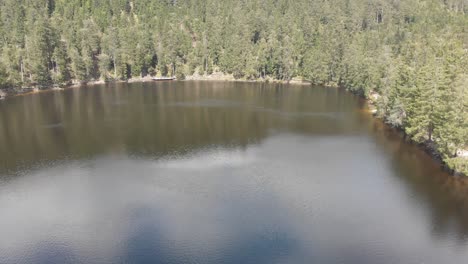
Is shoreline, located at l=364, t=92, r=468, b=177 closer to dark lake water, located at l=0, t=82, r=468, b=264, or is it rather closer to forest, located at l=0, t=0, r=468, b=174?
dark lake water, located at l=0, t=82, r=468, b=264

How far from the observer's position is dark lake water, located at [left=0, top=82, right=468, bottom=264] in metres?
45.7

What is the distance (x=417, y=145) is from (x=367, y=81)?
44036 millimetres

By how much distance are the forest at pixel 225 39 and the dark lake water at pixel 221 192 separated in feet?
94.0

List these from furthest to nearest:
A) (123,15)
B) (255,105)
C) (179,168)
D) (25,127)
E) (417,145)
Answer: (123,15) < (255,105) < (25,127) < (417,145) < (179,168)

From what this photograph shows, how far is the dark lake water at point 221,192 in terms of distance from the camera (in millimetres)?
45688

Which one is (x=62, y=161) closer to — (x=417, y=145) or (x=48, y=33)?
(x=417, y=145)

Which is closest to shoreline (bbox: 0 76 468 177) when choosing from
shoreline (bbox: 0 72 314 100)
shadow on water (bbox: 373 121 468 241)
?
shoreline (bbox: 0 72 314 100)

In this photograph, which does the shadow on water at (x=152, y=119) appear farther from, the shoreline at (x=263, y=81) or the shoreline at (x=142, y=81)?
the shoreline at (x=142, y=81)

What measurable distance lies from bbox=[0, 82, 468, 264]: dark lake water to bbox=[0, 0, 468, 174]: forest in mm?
28664

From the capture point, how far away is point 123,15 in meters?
173

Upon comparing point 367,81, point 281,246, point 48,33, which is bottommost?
point 281,246

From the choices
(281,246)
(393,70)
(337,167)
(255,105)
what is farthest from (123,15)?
(281,246)

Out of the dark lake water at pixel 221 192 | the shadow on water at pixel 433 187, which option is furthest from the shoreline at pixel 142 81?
the shadow on water at pixel 433 187

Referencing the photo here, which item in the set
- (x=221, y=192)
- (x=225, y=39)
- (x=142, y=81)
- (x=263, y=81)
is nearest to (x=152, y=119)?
(x=221, y=192)
